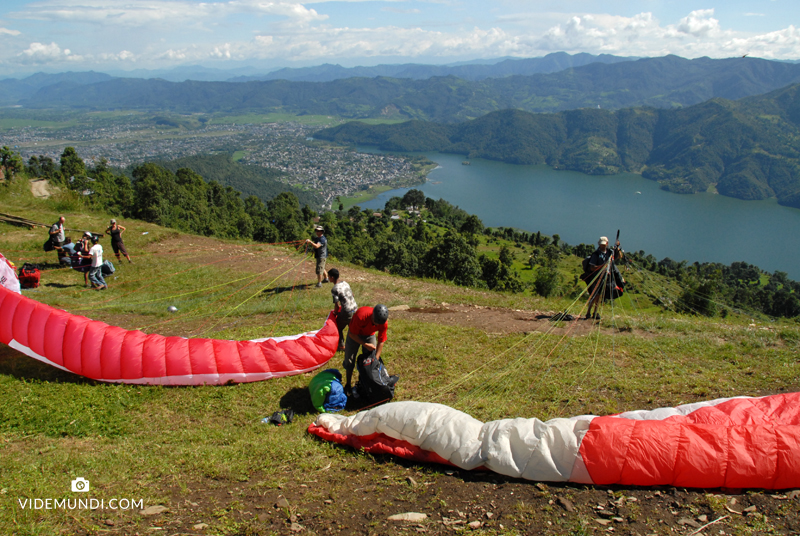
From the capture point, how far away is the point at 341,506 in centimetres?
433

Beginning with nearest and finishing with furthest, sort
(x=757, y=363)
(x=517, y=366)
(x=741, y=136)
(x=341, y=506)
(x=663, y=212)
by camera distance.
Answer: (x=341, y=506), (x=757, y=363), (x=517, y=366), (x=663, y=212), (x=741, y=136)

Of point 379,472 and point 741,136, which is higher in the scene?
point 741,136

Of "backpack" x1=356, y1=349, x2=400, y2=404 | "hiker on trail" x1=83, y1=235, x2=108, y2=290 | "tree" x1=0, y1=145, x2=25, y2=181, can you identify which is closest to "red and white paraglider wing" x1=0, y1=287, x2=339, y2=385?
"backpack" x1=356, y1=349, x2=400, y2=404

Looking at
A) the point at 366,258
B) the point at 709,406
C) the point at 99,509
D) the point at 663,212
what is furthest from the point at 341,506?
the point at 663,212

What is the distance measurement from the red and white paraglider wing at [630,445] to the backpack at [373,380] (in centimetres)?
125

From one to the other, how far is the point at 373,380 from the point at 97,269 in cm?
1077

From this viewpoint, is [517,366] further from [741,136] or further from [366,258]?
[741,136]

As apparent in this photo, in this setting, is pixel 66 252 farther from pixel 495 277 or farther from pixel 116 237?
pixel 495 277

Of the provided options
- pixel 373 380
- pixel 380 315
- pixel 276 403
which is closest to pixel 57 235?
pixel 276 403

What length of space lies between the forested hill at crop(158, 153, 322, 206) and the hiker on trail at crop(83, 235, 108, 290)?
105749mm

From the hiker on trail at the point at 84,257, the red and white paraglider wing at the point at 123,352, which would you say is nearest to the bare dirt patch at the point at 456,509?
→ the red and white paraglider wing at the point at 123,352

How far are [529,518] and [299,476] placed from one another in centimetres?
261

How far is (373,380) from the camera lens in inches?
250

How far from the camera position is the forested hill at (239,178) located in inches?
4646
